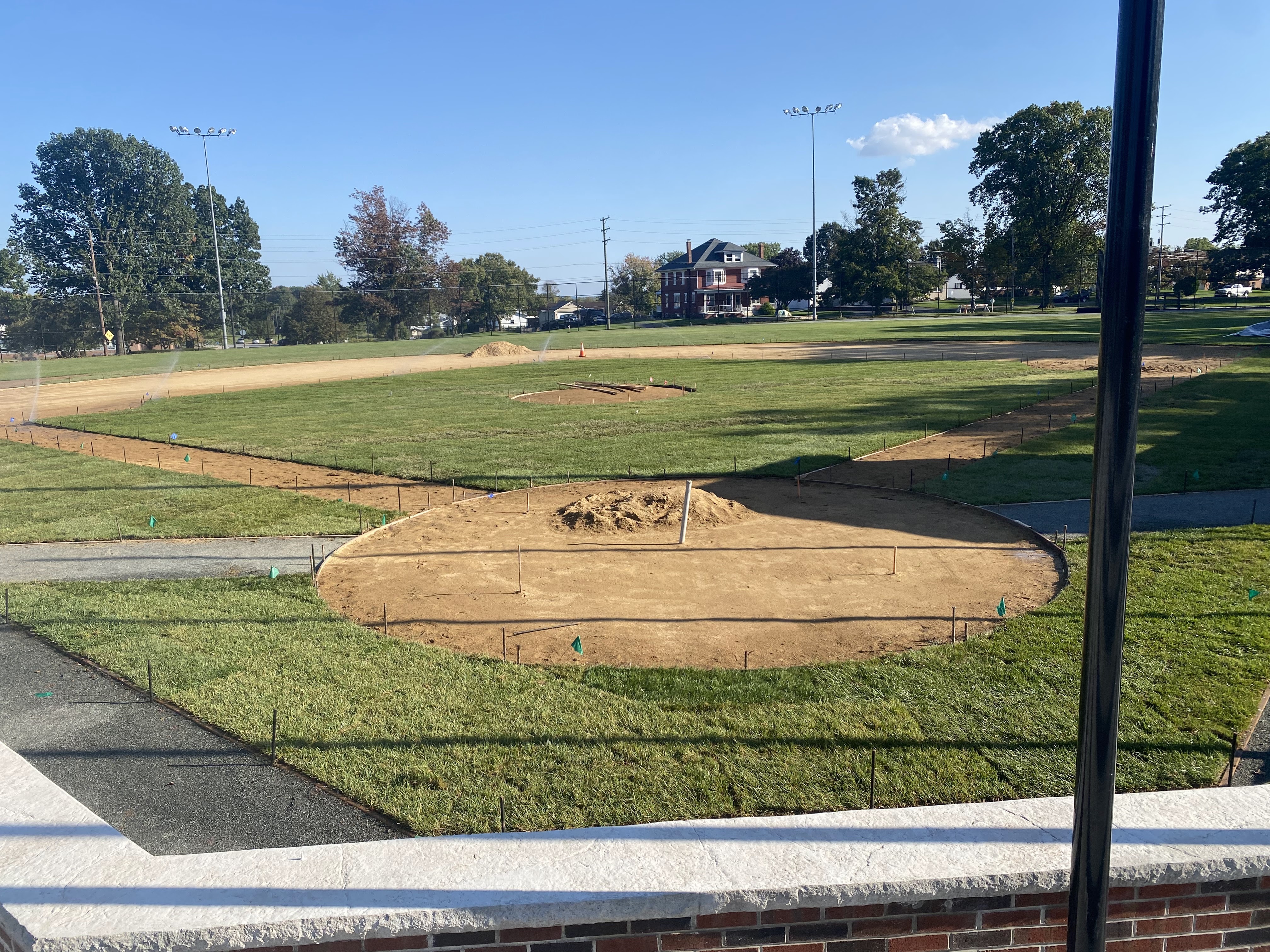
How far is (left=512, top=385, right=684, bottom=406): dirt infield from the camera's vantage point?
24.1 m

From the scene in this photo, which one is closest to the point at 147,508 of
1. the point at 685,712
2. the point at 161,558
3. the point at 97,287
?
the point at 161,558

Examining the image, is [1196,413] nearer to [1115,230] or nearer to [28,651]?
[1115,230]

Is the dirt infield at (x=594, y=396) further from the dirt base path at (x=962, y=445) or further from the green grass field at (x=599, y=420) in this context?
the dirt base path at (x=962, y=445)

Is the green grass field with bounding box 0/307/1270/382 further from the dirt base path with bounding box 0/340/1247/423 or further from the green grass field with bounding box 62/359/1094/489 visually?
the green grass field with bounding box 62/359/1094/489

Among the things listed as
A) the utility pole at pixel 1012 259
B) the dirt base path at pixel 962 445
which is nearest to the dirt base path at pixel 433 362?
the dirt base path at pixel 962 445

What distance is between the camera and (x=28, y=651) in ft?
23.5

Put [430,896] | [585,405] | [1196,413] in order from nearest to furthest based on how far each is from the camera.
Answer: [430,896]
[1196,413]
[585,405]

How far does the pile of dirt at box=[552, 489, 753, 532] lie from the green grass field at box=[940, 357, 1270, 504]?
3.50 m

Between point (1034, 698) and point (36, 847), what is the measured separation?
5.68 m

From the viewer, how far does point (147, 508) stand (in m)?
12.4

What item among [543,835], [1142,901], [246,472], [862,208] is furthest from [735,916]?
[862,208]

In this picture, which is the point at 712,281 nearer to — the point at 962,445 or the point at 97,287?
the point at 97,287

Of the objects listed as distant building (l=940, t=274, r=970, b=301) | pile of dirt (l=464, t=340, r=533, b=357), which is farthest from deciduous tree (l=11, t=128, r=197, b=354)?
distant building (l=940, t=274, r=970, b=301)

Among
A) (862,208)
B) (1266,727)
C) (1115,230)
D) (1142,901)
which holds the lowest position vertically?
(1266,727)
